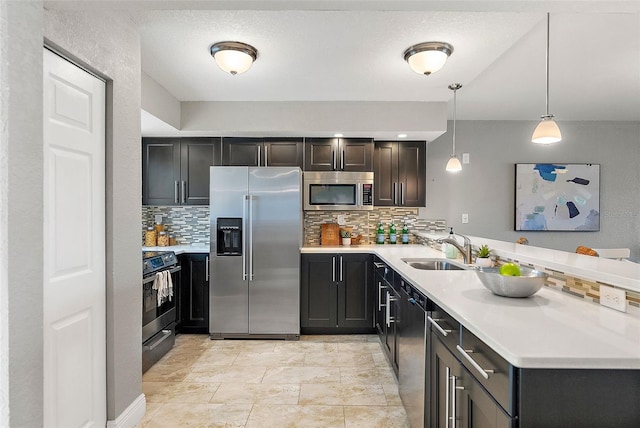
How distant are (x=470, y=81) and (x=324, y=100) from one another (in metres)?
1.45

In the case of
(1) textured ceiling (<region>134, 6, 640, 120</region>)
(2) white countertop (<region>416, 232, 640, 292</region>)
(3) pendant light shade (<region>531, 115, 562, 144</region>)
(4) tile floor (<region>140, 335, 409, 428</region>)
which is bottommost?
(4) tile floor (<region>140, 335, 409, 428</region>)

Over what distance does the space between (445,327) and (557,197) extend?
4013mm

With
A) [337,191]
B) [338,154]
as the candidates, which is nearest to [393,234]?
[337,191]

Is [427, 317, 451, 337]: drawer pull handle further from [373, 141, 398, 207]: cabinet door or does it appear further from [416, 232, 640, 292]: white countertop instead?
[373, 141, 398, 207]: cabinet door

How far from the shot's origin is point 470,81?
128 inches

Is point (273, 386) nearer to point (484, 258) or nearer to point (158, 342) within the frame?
point (158, 342)

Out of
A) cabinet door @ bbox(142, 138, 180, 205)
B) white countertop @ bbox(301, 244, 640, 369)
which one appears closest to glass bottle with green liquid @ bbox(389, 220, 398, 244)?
white countertop @ bbox(301, 244, 640, 369)

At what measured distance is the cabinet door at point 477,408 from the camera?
1149mm

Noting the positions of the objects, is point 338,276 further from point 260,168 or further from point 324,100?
point 324,100

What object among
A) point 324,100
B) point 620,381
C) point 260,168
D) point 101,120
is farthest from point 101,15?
point 620,381

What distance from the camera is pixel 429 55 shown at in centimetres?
253

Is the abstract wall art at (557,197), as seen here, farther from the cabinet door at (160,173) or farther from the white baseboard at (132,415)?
the white baseboard at (132,415)

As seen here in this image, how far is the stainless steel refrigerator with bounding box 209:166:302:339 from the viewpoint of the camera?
151 inches

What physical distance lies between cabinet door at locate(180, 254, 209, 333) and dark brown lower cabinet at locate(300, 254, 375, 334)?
3.47 feet
